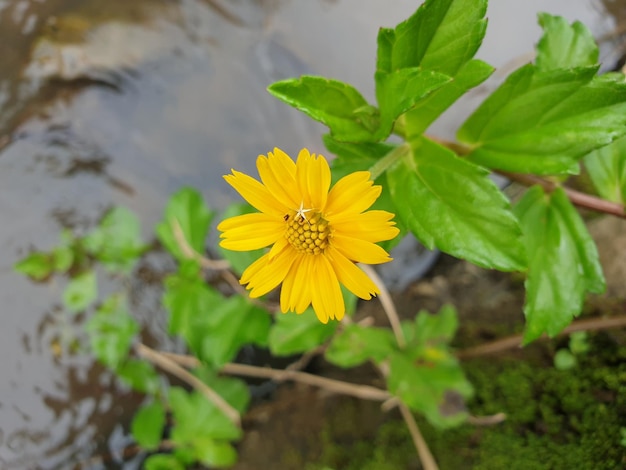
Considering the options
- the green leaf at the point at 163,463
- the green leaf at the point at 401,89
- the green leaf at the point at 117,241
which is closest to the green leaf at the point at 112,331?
the green leaf at the point at 117,241

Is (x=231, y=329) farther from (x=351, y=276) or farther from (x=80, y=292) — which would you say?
(x=351, y=276)

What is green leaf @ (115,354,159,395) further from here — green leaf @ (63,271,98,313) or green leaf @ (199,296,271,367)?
green leaf @ (199,296,271,367)

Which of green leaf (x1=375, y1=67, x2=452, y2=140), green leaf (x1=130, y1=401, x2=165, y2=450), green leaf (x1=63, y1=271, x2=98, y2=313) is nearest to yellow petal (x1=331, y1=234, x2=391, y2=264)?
green leaf (x1=375, y1=67, x2=452, y2=140)

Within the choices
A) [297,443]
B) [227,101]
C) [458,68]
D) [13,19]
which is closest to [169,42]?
[227,101]

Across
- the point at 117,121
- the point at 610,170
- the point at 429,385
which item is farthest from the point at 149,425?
the point at 610,170

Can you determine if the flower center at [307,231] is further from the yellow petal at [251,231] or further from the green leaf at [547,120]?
the green leaf at [547,120]

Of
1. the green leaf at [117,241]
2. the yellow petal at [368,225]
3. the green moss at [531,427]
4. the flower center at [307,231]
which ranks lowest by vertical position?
the green moss at [531,427]

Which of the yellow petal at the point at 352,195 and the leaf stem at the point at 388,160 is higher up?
the leaf stem at the point at 388,160
